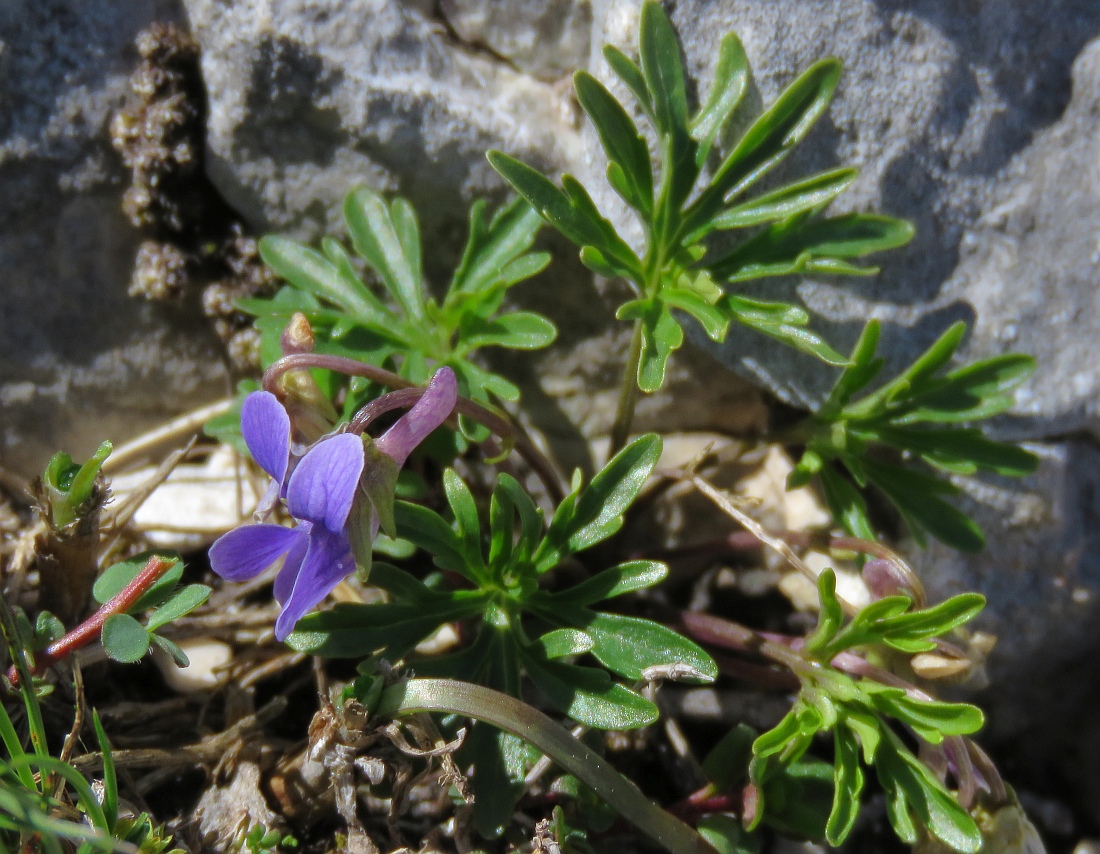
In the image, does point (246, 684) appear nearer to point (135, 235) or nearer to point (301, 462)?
point (301, 462)

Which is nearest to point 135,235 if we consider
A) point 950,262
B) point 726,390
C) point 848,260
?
point 726,390

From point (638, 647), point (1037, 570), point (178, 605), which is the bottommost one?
point (178, 605)

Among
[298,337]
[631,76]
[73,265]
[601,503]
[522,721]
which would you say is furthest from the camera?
[73,265]

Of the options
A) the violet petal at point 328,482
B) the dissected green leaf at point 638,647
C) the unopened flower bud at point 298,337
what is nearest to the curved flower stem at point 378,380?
the unopened flower bud at point 298,337

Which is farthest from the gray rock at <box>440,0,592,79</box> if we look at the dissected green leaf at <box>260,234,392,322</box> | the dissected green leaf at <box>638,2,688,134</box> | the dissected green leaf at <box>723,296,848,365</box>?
the dissected green leaf at <box>723,296,848,365</box>

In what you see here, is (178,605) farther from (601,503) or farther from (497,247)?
(497,247)

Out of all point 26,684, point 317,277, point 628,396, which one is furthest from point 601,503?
point 26,684

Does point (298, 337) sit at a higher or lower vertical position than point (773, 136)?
lower
